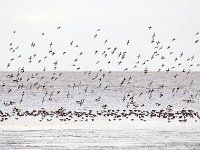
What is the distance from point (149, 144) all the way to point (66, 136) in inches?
220

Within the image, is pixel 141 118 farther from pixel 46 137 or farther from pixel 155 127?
pixel 46 137

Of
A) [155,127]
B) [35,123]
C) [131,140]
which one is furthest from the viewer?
[35,123]

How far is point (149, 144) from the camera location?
86.7ft

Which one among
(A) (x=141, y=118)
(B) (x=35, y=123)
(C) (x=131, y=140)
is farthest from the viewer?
(A) (x=141, y=118)

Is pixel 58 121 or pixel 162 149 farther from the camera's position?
pixel 58 121

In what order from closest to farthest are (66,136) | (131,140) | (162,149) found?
(162,149) → (131,140) → (66,136)

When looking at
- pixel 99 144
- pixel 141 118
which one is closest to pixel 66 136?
pixel 99 144

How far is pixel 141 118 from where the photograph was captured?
4091 centimetres

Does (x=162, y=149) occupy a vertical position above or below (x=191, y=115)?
below

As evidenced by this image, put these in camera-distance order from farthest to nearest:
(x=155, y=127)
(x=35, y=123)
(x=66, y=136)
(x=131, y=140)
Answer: (x=35, y=123) → (x=155, y=127) → (x=66, y=136) → (x=131, y=140)

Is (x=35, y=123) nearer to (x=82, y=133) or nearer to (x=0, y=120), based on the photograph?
(x=0, y=120)

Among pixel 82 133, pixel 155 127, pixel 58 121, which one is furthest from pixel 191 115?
pixel 82 133

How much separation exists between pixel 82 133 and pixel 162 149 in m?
7.66

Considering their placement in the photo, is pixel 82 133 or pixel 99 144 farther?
pixel 82 133
